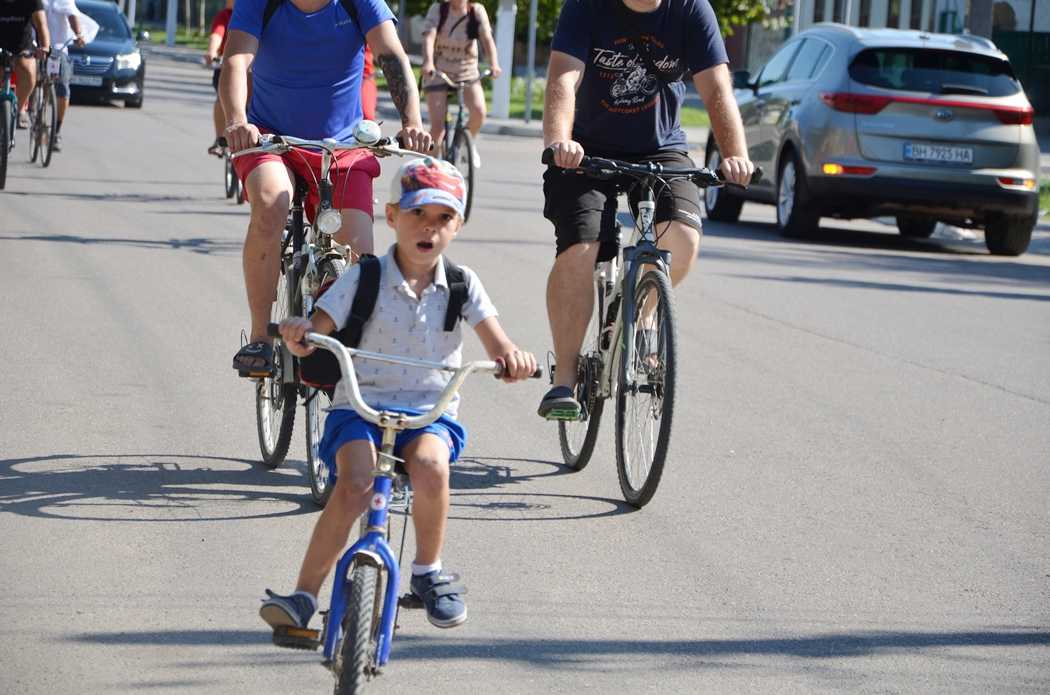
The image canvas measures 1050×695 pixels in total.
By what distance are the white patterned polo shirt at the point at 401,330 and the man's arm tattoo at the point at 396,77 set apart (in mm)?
2343

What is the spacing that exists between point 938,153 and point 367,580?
12109mm

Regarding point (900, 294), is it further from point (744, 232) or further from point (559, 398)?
point (559, 398)

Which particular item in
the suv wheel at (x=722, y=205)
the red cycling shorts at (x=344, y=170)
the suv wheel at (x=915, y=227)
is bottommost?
the suv wheel at (x=915, y=227)

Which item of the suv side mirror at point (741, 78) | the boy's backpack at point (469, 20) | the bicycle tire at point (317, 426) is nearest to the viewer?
the bicycle tire at point (317, 426)

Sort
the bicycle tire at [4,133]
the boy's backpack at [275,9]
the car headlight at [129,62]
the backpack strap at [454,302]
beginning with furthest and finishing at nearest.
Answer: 1. the car headlight at [129,62]
2. the bicycle tire at [4,133]
3. the boy's backpack at [275,9]
4. the backpack strap at [454,302]

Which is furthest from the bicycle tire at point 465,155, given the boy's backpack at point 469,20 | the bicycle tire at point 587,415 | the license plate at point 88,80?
the license plate at point 88,80

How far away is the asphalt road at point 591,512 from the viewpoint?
Answer: 189 inches

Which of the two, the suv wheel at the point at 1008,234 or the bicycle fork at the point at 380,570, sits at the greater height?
the bicycle fork at the point at 380,570

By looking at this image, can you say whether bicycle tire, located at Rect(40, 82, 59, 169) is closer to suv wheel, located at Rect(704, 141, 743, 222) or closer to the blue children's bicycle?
suv wheel, located at Rect(704, 141, 743, 222)

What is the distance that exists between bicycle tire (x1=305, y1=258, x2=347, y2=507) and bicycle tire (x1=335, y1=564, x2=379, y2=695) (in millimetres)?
2143

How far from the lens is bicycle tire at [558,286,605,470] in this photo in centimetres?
692

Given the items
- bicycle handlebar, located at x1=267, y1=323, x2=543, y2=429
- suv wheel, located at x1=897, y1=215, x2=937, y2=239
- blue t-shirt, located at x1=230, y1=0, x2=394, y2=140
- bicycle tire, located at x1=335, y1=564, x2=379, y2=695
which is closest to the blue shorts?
bicycle handlebar, located at x1=267, y1=323, x2=543, y2=429

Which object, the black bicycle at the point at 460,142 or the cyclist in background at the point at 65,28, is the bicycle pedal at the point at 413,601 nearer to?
the black bicycle at the point at 460,142

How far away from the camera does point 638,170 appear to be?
6512 mm
